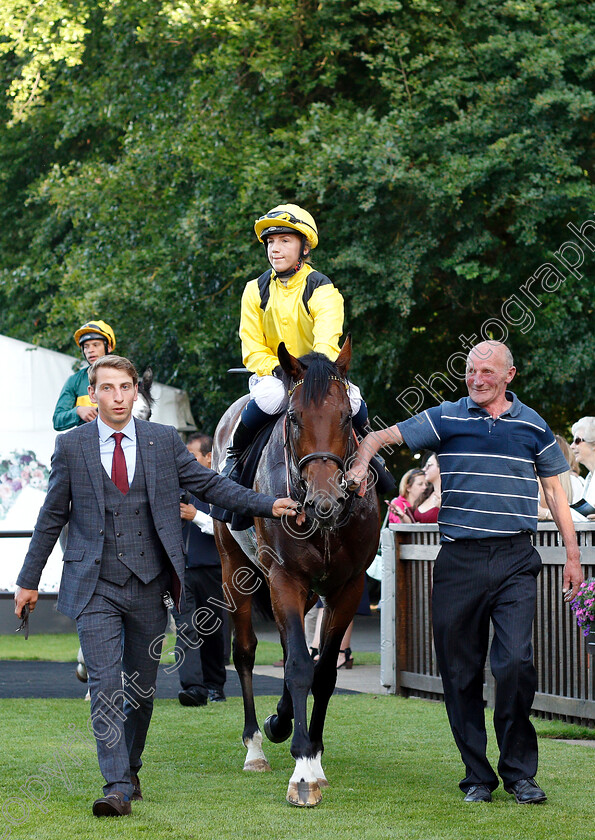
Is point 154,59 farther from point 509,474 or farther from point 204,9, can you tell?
point 509,474

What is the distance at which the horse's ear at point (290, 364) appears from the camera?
19.9 feet

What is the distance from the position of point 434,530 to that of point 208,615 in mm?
2128

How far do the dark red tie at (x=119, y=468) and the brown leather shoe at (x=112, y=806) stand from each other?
1.43 m

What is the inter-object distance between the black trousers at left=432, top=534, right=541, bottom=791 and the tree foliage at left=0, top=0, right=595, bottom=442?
8131 mm

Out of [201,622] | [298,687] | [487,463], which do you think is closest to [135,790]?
[298,687]

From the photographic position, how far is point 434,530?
1001 centimetres

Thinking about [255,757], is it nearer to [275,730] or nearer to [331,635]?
[275,730]

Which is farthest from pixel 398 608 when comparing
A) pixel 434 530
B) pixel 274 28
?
pixel 274 28

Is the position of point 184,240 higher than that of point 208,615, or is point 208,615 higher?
point 184,240

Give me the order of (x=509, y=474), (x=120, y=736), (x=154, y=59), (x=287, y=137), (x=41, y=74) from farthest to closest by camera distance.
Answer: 1. (x=41, y=74)
2. (x=154, y=59)
3. (x=287, y=137)
4. (x=509, y=474)
5. (x=120, y=736)

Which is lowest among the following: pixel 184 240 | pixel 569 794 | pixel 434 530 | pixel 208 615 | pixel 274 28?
pixel 569 794

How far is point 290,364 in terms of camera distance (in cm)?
611

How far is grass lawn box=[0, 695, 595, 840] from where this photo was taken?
16.7 feet

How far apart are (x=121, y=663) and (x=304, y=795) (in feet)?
3.65
